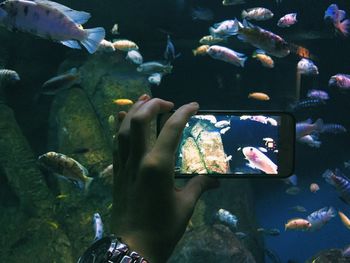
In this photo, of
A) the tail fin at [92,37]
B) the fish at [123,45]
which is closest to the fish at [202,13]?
the fish at [123,45]

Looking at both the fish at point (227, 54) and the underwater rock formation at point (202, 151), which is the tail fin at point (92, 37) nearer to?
the underwater rock formation at point (202, 151)

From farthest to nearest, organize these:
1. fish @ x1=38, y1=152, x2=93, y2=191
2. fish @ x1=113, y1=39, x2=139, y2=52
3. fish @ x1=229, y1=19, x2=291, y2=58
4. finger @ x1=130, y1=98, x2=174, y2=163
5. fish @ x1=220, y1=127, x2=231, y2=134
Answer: fish @ x1=113, y1=39, x2=139, y2=52 < fish @ x1=229, y1=19, x2=291, y2=58 < fish @ x1=38, y1=152, x2=93, y2=191 < fish @ x1=220, y1=127, x2=231, y2=134 < finger @ x1=130, y1=98, x2=174, y2=163

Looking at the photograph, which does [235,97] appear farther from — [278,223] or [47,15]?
[47,15]

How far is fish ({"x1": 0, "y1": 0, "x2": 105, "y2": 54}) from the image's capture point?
131 inches

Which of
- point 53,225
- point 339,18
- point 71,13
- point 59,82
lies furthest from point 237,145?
point 339,18

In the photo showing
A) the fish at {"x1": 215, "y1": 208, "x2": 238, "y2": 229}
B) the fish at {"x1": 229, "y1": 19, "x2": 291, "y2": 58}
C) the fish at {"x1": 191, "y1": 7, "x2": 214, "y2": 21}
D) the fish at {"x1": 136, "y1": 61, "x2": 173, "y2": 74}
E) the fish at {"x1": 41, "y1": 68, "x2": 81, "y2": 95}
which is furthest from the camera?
the fish at {"x1": 191, "y1": 7, "x2": 214, "y2": 21}

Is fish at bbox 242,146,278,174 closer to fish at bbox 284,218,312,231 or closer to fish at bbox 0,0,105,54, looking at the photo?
fish at bbox 0,0,105,54

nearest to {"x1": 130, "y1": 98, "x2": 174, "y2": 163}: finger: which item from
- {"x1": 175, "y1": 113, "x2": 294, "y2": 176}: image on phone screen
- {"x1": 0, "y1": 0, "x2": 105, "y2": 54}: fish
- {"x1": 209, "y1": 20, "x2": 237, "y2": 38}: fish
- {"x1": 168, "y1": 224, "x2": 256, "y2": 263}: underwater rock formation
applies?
{"x1": 175, "y1": 113, "x2": 294, "y2": 176}: image on phone screen

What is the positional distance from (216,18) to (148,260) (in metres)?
9.35

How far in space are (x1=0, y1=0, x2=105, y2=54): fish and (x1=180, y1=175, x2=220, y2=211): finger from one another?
2629 mm

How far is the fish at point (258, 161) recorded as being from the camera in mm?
1260

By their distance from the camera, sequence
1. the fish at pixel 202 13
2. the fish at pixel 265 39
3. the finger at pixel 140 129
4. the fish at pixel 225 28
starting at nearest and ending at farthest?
1. the finger at pixel 140 129
2. the fish at pixel 265 39
3. the fish at pixel 225 28
4. the fish at pixel 202 13

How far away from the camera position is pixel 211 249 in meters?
5.97

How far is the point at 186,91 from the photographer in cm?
1082
